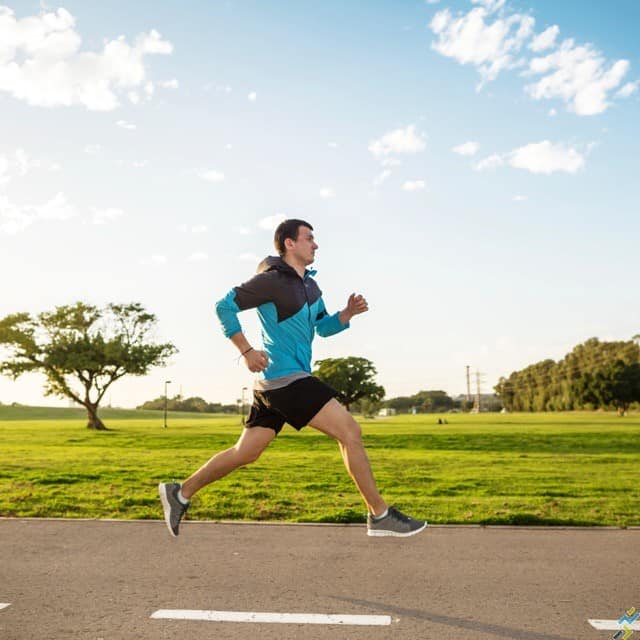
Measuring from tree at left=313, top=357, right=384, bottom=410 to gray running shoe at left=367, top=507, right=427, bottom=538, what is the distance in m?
70.9

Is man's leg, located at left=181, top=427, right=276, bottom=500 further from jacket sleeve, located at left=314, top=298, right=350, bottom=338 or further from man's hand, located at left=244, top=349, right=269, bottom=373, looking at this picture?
jacket sleeve, located at left=314, top=298, right=350, bottom=338

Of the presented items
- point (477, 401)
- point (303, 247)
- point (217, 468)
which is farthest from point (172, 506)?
point (477, 401)

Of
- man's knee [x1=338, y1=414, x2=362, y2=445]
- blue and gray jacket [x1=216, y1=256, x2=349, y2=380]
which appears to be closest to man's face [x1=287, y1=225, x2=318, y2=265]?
blue and gray jacket [x1=216, y1=256, x2=349, y2=380]

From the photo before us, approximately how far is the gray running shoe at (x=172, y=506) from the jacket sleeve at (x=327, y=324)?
1444 mm

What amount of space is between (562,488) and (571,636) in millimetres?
7495

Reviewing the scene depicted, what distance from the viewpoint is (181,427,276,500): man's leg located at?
4.45 metres

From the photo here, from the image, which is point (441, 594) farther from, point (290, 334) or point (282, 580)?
point (290, 334)

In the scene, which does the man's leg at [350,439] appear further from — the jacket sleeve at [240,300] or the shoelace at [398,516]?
the jacket sleeve at [240,300]

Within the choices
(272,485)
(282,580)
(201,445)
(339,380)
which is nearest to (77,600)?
(282,580)

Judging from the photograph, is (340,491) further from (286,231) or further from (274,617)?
(274,617)

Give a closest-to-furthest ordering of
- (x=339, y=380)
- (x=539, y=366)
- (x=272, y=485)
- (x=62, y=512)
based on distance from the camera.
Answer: (x=62, y=512) → (x=272, y=485) → (x=339, y=380) → (x=539, y=366)

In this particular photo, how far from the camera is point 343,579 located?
414cm

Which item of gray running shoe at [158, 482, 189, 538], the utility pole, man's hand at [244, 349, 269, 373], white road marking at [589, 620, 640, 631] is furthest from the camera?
the utility pole

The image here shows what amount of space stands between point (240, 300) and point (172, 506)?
147cm
